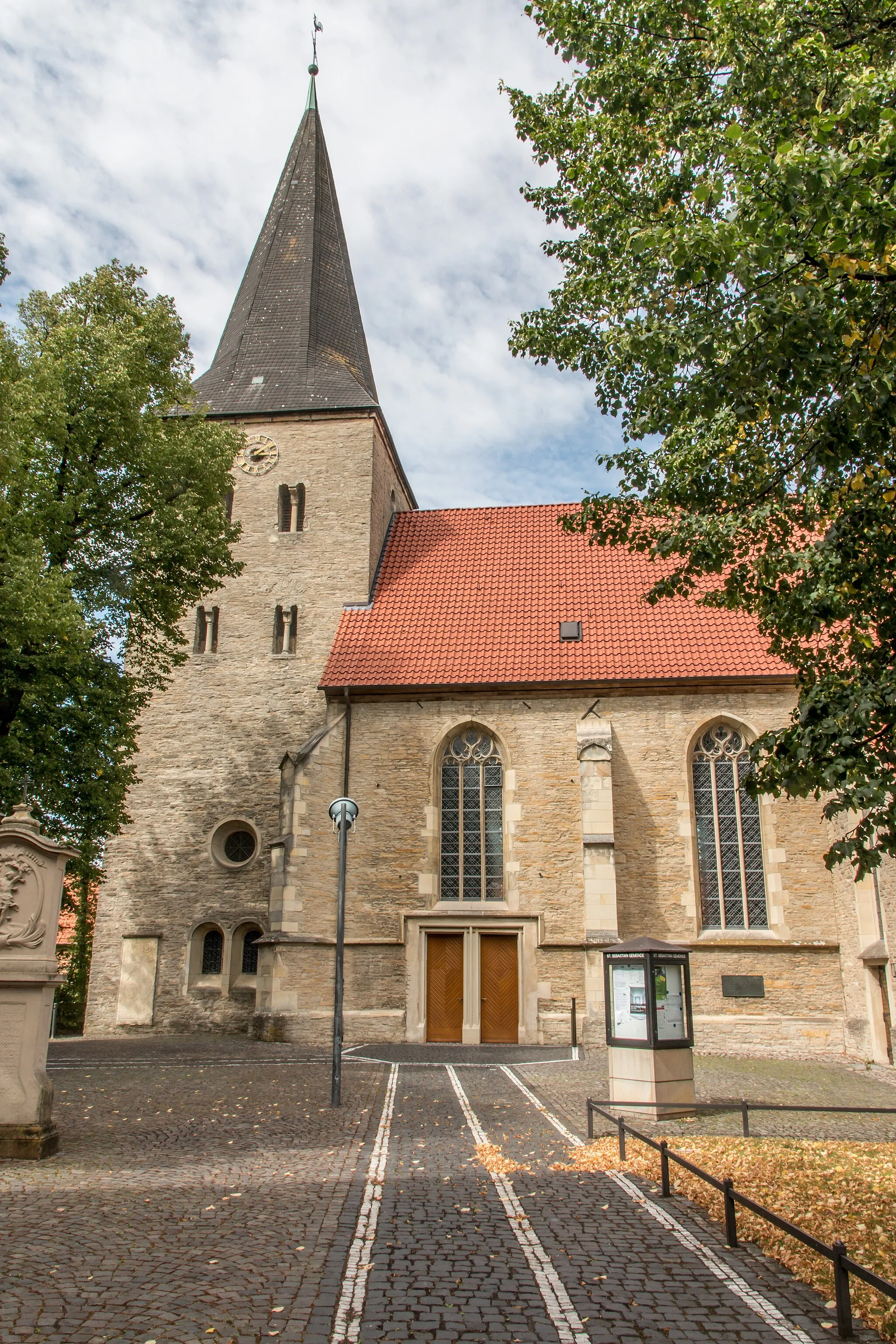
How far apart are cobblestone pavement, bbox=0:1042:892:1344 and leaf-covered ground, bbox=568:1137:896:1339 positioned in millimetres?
194

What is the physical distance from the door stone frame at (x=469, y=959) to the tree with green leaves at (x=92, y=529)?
588 cm

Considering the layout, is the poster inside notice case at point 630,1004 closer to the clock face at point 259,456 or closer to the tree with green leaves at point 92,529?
the tree with green leaves at point 92,529

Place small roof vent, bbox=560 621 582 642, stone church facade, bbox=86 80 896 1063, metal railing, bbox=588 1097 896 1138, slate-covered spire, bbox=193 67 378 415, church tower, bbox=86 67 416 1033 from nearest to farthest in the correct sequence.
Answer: metal railing, bbox=588 1097 896 1138, stone church facade, bbox=86 80 896 1063, church tower, bbox=86 67 416 1033, small roof vent, bbox=560 621 582 642, slate-covered spire, bbox=193 67 378 415

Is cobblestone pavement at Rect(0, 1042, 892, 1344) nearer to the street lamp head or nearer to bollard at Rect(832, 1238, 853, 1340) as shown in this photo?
bollard at Rect(832, 1238, 853, 1340)

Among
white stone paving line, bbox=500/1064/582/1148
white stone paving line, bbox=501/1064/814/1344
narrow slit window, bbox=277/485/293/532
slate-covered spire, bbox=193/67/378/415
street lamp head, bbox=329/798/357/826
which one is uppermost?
slate-covered spire, bbox=193/67/378/415

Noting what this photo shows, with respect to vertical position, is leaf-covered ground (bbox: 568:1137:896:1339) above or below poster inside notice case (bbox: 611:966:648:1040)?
below

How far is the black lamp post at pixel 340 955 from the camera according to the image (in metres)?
10.7

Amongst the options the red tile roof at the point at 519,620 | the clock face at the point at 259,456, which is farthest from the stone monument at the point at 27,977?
the clock face at the point at 259,456

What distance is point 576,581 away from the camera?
21.4m

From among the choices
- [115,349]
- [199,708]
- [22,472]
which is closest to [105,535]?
[22,472]

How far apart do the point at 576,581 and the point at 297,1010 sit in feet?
35.2

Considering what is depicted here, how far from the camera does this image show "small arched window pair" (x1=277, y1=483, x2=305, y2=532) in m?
22.0

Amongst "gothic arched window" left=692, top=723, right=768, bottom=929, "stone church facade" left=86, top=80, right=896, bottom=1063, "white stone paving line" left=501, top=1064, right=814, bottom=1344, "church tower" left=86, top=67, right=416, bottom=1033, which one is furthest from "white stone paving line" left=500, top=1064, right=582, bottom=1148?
"church tower" left=86, top=67, right=416, bottom=1033

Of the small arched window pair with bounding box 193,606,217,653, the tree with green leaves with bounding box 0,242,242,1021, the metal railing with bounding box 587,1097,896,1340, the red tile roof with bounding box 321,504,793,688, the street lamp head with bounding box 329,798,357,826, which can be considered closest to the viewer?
the metal railing with bounding box 587,1097,896,1340
